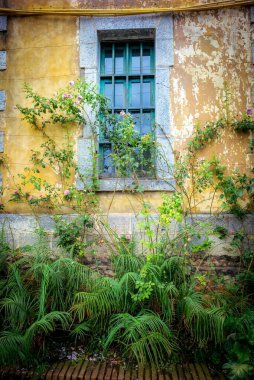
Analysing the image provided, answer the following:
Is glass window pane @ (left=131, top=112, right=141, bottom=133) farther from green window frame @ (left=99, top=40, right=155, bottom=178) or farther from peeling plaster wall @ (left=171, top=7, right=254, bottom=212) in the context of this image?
peeling plaster wall @ (left=171, top=7, right=254, bottom=212)

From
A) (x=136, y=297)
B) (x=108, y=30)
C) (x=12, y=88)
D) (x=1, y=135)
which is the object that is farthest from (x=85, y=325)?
(x=108, y=30)

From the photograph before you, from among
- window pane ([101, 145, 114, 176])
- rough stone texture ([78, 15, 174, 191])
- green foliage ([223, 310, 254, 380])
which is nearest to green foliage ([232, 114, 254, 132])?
rough stone texture ([78, 15, 174, 191])

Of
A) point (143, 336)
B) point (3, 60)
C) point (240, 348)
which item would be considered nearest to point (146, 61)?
point (3, 60)

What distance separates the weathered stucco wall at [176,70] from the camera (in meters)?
4.25

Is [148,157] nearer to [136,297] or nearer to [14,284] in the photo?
[136,297]

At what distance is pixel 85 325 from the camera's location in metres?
3.21

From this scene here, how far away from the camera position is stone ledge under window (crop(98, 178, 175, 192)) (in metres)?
4.19

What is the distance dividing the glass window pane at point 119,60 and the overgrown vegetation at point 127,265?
586 millimetres

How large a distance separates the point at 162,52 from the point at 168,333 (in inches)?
138

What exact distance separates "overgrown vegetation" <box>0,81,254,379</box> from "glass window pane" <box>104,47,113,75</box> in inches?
19.7

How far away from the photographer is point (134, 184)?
4191 mm

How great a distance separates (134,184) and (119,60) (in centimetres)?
186

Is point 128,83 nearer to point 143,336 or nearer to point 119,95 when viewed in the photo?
point 119,95

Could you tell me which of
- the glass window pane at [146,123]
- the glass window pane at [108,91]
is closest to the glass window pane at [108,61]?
the glass window pane at [108,91]
